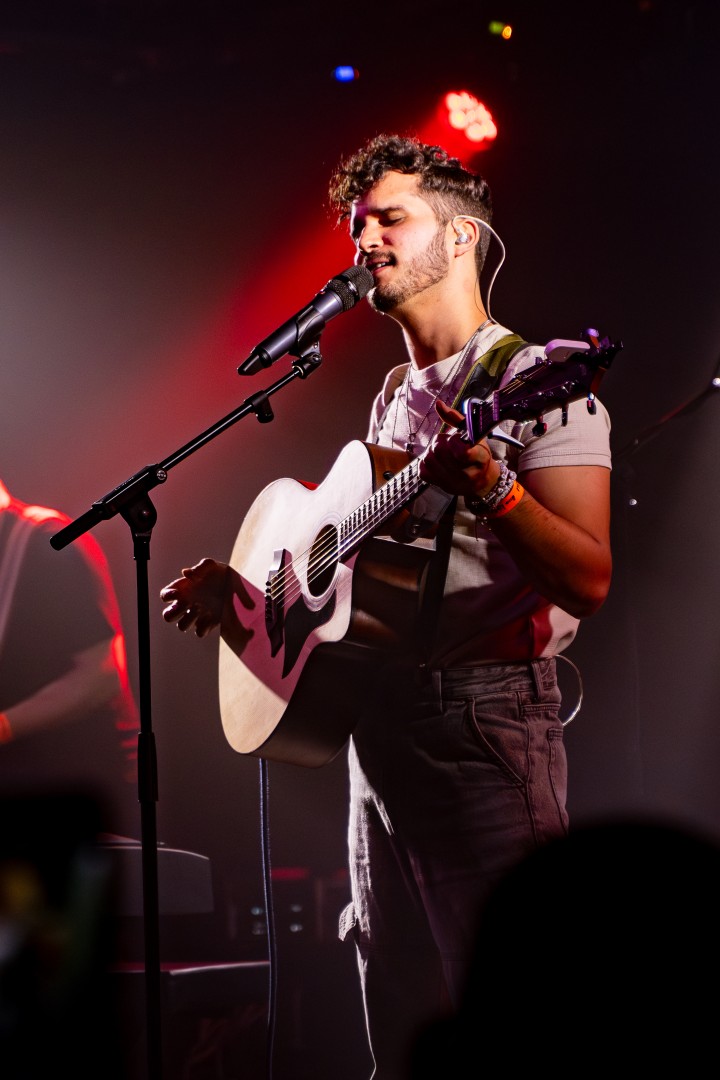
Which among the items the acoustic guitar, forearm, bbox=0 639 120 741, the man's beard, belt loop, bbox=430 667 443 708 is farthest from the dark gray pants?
forearm, bbox=0 639 120 741

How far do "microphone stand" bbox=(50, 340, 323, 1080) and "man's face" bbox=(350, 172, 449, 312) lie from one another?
0.97ft

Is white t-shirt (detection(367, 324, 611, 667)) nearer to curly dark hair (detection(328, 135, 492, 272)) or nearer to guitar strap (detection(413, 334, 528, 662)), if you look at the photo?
guitar strap (detection(413, 334, 528, 662))

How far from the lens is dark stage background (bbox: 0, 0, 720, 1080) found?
9.27 feet

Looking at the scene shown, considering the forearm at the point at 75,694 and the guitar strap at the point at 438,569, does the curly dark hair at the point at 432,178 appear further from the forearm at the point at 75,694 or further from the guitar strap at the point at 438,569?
the forearm at the point at 75,694

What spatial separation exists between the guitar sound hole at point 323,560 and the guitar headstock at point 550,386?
51 cm

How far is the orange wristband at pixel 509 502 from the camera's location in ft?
5.35

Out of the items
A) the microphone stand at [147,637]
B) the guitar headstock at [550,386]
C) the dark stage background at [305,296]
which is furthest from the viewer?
the dark stage background at [305,296]

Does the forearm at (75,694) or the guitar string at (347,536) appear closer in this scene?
the guitar string at (347,536)

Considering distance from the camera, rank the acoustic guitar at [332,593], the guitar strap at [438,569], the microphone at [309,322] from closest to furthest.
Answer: the acoustic guitar at [332,593] < the guitar strap at [438,569] < the microphone at [309,322]

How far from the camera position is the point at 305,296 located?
3.25 m

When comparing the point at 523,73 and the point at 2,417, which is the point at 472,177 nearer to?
the point at 523,73

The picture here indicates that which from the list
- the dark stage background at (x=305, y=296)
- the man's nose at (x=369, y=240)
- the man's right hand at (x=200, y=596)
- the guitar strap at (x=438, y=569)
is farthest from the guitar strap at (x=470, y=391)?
the dark stage background at (x=305, y=296)

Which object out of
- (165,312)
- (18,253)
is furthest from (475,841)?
(18,253)

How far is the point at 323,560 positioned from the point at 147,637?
402 millimetres
